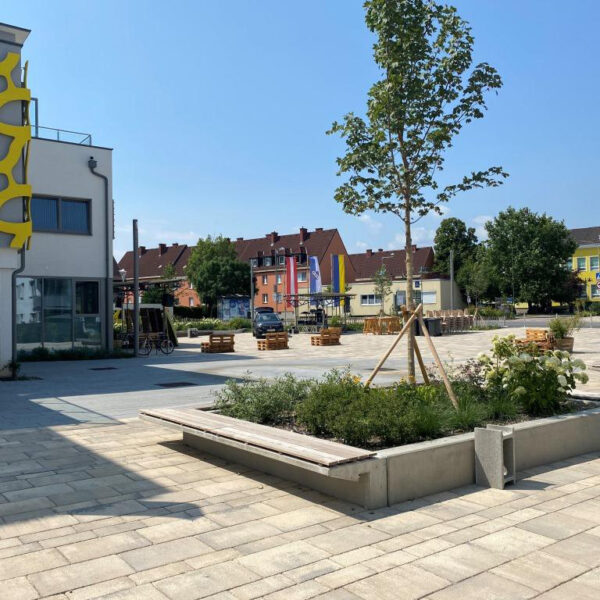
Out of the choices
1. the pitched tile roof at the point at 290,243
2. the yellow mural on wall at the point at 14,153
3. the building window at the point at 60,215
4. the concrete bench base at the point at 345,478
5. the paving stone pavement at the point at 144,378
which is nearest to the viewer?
the concrete bench base at the point at 345,478

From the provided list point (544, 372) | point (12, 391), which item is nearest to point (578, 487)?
point (544, 372)

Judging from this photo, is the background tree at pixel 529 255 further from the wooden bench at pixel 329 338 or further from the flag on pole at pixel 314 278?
the wooden bench at pixel 329 338

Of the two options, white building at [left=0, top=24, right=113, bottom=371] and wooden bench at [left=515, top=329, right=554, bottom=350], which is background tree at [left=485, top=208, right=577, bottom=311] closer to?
wooden bench at [left=515, top=329, right=554, bottom=350]

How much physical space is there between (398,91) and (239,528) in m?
6.11

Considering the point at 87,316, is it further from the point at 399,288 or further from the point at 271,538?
the point at 399,288

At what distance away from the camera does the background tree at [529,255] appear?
69188 millimetres

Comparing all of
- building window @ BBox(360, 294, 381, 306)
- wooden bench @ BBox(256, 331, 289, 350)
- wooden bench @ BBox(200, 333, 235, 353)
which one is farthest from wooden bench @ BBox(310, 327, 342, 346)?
building window @ BBox(360, 294, 381, 306)

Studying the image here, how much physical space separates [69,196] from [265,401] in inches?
677

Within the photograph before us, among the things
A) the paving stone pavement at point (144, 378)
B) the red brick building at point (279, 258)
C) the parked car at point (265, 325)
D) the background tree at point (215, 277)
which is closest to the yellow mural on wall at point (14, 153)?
the paving stone pavement at point (144, 378)

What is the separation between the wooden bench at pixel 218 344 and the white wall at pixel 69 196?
4972 millimetres

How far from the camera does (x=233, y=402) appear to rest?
26.1ft

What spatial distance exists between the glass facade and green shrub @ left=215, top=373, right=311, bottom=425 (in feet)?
49.0

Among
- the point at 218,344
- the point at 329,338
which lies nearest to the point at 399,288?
the point at 329,338

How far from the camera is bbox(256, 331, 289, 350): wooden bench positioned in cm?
2753
